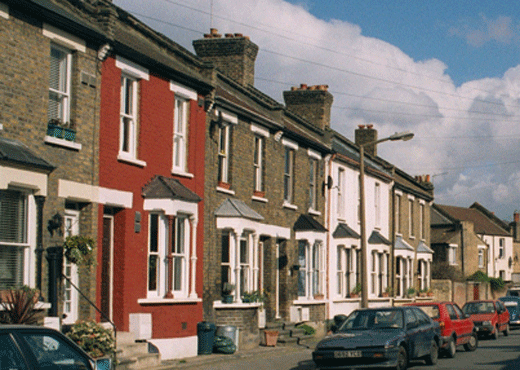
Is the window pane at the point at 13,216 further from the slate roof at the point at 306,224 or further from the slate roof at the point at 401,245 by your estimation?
the slate roof at the point at 401,245

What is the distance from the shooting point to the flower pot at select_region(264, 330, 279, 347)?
2441 centimetres

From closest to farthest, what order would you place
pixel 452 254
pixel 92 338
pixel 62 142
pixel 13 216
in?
pixel 13 216 → pixel 92 338 → pixel 62 142 → pixel 452 254

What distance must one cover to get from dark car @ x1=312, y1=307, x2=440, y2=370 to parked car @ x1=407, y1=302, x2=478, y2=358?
5.59 ft

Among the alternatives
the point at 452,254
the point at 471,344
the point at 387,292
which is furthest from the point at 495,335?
the point at 452,254

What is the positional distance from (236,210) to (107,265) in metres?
5.73

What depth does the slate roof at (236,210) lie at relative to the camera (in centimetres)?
2288

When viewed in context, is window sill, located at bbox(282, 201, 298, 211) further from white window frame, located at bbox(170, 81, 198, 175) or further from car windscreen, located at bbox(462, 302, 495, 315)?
car windscreen, located at bbox(462, 302, 495, 315)

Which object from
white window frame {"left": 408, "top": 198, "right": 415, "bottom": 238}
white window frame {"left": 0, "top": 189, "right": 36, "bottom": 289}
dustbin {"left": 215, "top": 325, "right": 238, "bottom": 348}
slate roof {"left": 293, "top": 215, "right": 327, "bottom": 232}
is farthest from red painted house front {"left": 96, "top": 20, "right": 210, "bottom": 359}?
white window frame {"left": 408, "top": 198, "right": 415, "bottom": 238}

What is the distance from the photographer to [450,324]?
21.7 metres

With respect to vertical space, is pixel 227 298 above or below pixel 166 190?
below

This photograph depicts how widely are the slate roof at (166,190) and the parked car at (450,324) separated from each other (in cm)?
716

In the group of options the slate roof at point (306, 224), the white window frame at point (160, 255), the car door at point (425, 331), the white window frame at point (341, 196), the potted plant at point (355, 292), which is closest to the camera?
the car door at point (425, 331)

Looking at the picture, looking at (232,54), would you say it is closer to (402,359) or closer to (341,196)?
(341,196)

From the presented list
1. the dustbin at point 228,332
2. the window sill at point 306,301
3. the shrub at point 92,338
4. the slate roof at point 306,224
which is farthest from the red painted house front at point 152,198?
the window sill at point 306,301
